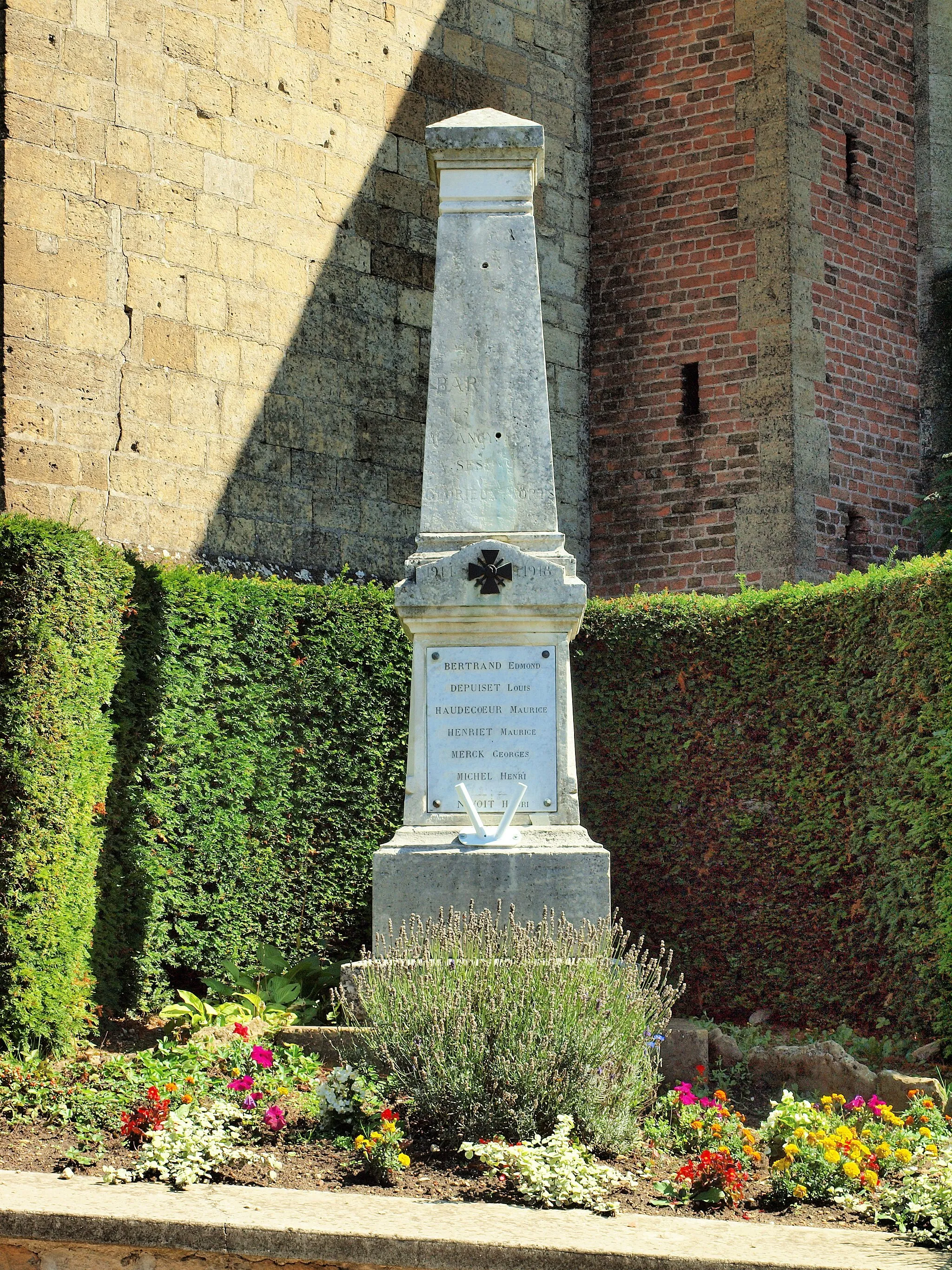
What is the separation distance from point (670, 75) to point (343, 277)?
3.45 m

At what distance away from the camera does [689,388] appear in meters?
12.5

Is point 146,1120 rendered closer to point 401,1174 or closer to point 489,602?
point 401,1174

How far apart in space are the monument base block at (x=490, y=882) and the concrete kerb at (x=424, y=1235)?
1.97 meters

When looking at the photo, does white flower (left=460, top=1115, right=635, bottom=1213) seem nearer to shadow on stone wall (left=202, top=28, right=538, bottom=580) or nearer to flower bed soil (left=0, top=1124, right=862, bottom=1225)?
flower bed soil (left=0, top=1124, right=862, bottom=1225)

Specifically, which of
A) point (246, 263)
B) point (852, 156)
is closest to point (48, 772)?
point (246, 263)

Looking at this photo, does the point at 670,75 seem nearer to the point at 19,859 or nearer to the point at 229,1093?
the point at 19,859

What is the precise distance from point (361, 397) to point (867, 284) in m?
4.22

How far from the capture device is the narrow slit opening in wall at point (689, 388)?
12438 mm

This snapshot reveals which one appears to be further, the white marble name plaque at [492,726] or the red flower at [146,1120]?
the white marble name plaque at [492,726]

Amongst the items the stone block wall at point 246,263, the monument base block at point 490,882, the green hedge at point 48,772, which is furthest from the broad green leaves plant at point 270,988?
the stone block wall at point 246,263

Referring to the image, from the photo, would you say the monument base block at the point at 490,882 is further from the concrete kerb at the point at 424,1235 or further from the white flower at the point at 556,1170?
the concrete kerb at the point at 424,1235

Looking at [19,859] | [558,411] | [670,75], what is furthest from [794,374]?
[19,859]

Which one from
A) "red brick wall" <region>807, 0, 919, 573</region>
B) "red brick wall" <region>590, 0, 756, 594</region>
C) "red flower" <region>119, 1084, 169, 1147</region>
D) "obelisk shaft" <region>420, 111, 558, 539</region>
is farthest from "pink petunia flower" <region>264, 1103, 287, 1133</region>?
"red brick wall" <region>807, 0, 919, 573</region>

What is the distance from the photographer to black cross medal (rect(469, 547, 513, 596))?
6.53m
